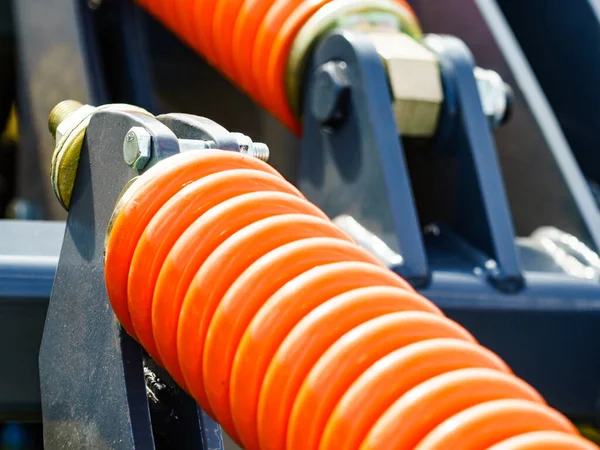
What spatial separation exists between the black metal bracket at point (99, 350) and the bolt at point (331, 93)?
493mm

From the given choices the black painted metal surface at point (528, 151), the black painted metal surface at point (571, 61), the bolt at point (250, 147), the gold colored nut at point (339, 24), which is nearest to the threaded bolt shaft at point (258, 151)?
the bolt at point (250, 147)

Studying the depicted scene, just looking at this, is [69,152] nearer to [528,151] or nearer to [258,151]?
[258,151]

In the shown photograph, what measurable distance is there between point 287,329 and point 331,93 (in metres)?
0.68

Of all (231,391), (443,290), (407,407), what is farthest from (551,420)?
(443,290)

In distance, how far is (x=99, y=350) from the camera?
69 cm

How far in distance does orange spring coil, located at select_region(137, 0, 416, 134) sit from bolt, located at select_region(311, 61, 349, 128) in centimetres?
10

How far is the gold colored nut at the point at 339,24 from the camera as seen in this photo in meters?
1.25

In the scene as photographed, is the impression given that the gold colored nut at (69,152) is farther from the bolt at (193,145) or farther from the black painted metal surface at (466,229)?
the black painted metal surface at (466,229)

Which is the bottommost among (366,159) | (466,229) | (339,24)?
(466,229)

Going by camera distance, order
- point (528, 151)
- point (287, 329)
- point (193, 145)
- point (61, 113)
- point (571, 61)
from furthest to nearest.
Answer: point (571, 61)
point (528, 151)
point (61, 113)
point (193, 145)
point (287, 329)

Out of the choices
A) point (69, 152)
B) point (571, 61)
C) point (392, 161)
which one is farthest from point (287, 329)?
point (571, 61)

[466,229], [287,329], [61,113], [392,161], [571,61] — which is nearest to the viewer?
[287,329]

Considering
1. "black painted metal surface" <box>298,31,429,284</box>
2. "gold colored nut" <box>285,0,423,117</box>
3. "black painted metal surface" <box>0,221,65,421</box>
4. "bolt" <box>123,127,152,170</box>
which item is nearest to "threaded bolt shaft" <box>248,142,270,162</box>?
"bolt" <box>123,127,152,170</box>

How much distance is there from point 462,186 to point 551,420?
2.54 feet
